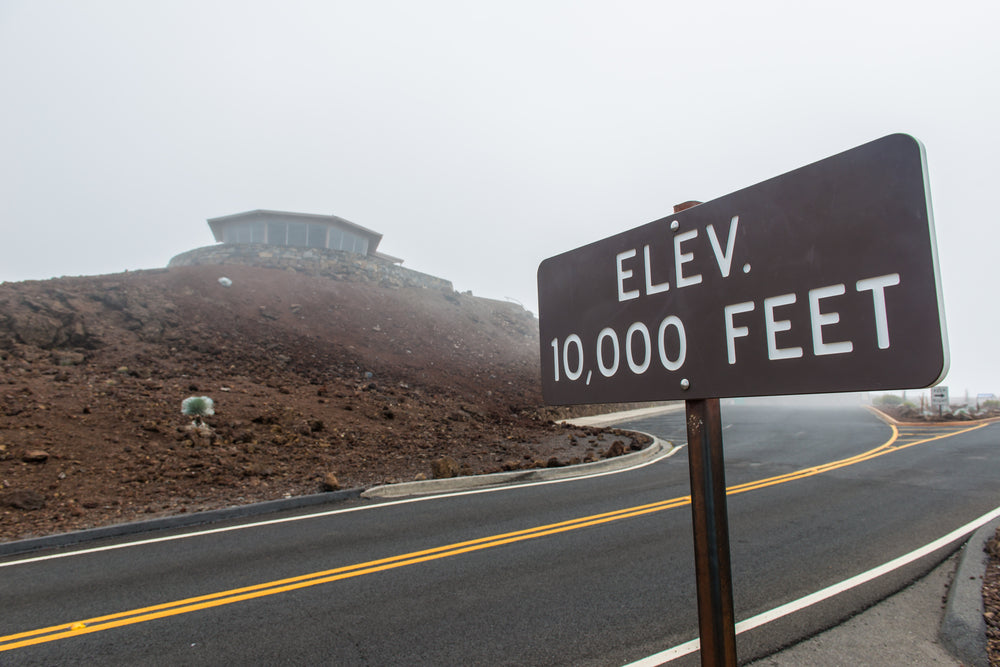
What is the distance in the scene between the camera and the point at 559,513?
7469 millimetres

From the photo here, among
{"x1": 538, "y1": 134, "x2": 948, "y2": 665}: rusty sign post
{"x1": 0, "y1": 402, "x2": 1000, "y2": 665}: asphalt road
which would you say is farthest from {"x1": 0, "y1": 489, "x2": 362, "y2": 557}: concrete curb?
{"x1": 538, "y1": 134, "x2": 948, "y2": 665}: rusty sign post

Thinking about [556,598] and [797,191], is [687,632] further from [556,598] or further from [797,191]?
[797,191]

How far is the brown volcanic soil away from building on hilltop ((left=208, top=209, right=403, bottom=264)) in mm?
8391

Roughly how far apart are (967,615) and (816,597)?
0.98 m

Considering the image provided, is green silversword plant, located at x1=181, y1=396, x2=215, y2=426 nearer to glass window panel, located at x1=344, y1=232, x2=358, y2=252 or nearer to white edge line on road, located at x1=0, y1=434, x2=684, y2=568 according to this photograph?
white edge line on road, located at x1=0, y1=434, x2=684, y2=568

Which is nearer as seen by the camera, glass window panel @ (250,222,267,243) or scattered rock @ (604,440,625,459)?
scattered rock @ (604,440,625,459)

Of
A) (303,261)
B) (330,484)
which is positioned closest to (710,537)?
(330,484)

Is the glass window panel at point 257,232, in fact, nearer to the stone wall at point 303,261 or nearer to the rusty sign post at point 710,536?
the stone wall at point 303,261

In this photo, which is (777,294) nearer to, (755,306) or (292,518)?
(755,306)

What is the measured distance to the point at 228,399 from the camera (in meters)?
13.3

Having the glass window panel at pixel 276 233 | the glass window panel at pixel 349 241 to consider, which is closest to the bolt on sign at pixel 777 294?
the glass window panel at pixel 276 233

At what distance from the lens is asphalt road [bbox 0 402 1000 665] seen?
3.78 meters

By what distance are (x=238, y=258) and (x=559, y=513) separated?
27.4 metres

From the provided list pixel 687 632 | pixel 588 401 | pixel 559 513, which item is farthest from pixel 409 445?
pixel 588 401
